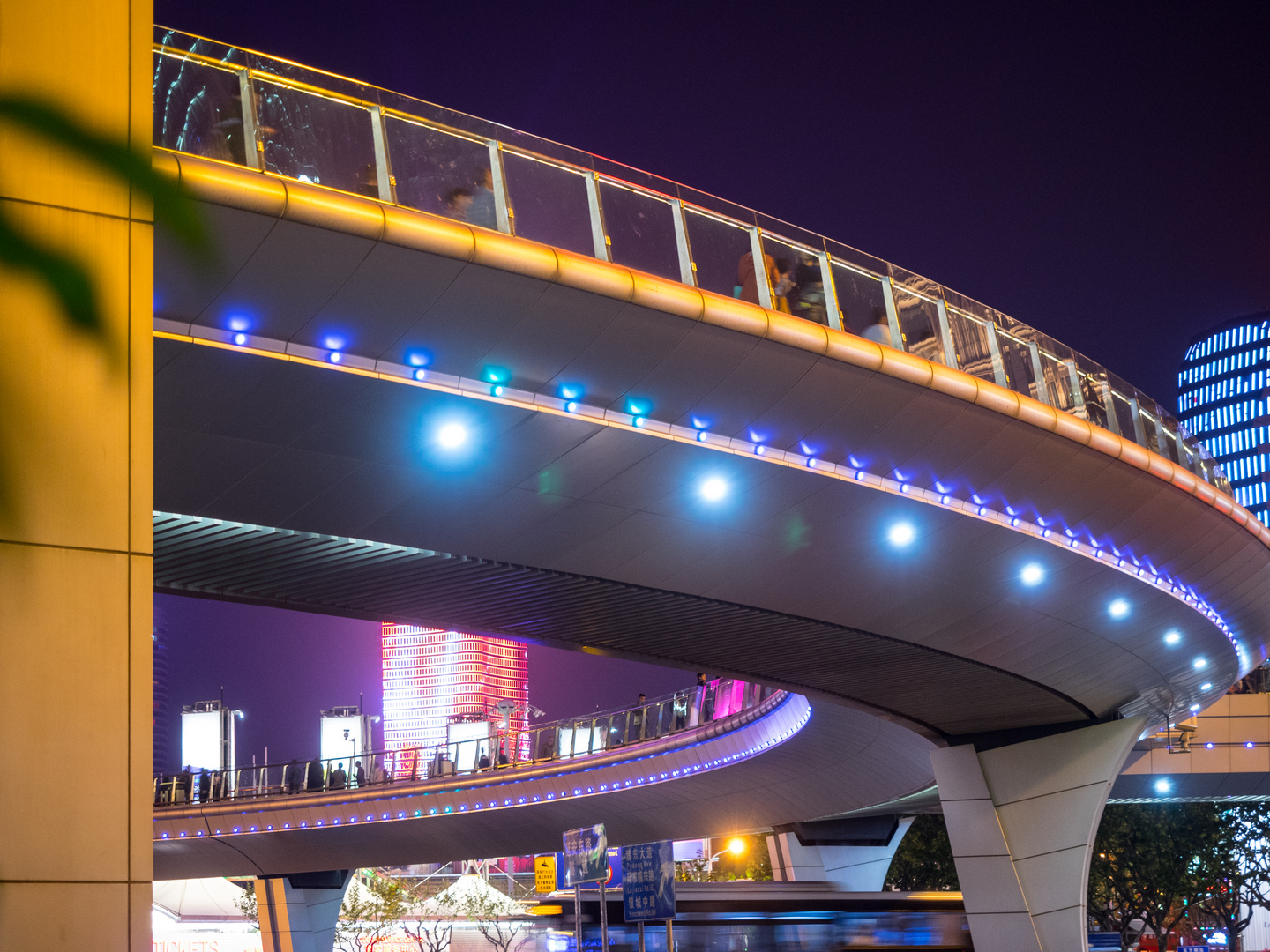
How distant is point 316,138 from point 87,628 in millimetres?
6689

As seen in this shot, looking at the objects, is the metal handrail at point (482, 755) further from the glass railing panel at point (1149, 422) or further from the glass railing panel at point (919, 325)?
the glass railing panel at point (919, 325)

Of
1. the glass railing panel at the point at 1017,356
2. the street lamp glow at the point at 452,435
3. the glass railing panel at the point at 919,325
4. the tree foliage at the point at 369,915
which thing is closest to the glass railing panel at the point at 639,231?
the street lamp glow at the point at 452,435

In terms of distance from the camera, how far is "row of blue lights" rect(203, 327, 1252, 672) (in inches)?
460

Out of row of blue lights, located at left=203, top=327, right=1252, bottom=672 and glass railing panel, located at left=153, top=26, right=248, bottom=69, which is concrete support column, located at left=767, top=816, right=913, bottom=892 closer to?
row of blue lights, located at left=203, top=327, right=1252, bottom=672

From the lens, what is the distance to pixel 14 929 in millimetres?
4203

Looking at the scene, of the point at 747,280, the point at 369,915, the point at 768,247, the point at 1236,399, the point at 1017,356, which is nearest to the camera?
the point at 747,280

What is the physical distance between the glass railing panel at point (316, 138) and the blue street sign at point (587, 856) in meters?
7.85

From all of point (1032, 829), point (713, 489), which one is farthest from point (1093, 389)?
point (1032, 829)

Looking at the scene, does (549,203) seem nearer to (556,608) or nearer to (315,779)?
(556,608)

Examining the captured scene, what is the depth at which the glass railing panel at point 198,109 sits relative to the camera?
9648 millimetres

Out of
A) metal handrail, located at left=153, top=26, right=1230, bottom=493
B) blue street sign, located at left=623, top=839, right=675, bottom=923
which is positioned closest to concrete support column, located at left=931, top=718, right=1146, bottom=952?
metal handrail, located at left=153, top=26, right=1230, bottom=493

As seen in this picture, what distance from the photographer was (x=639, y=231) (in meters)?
12.2

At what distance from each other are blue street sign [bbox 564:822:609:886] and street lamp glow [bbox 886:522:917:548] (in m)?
5.09

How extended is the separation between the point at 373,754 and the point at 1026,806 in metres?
21.4
